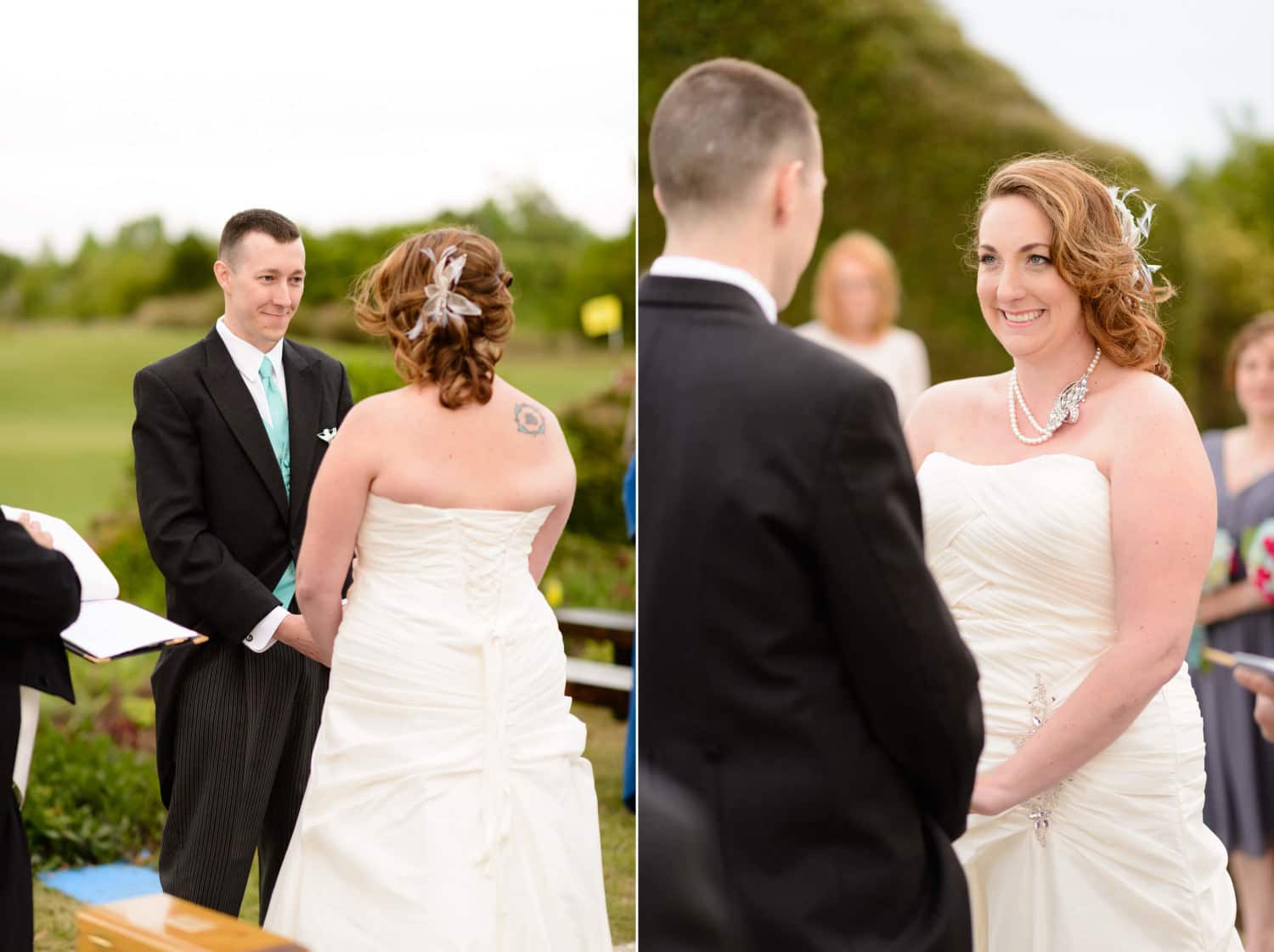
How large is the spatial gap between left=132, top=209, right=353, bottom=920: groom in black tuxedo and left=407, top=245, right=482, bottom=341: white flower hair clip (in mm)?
531

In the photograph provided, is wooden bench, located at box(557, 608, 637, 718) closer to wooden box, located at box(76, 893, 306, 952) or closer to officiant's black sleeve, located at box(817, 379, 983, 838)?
wooden box, located at box(76, 893, 306, 952)

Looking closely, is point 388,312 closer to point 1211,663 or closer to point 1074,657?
point 1074,657

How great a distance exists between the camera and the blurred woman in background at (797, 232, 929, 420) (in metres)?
4.52

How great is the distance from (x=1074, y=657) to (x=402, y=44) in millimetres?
2437

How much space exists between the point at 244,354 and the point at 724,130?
55.3 inches

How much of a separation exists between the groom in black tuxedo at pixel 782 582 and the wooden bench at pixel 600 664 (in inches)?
68.2

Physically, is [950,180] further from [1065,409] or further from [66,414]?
[66,414]

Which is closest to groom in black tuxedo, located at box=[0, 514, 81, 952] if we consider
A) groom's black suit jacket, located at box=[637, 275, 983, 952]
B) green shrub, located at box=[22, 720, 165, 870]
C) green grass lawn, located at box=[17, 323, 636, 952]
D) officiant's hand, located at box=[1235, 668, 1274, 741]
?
groom's black suit jacket, located at box=[637, 275, 983, 952]

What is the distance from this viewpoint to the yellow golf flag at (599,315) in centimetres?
407

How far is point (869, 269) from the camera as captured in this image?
15.4 feet

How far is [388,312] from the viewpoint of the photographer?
238cm

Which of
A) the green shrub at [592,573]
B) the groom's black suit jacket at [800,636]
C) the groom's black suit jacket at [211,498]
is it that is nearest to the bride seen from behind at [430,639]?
the groom's black suit jacket at [211,498]

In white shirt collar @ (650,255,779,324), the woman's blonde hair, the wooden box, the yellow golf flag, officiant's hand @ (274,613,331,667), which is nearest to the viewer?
white shirt collar @ (650,255,779,324)

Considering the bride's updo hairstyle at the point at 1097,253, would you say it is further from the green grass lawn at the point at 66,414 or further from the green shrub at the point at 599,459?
the green grass lawn at the point at 66,414
